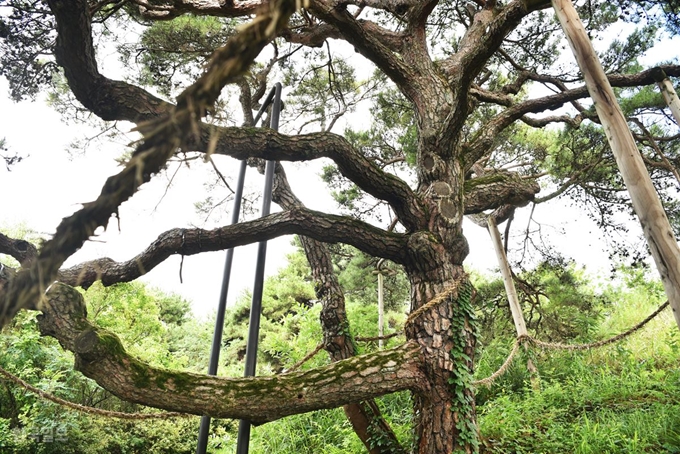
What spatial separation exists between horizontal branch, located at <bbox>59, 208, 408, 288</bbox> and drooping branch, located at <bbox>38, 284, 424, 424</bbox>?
26.7 inches

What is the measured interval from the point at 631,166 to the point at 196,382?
2.28 metres

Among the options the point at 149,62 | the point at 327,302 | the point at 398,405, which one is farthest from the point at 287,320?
the point at 149,62

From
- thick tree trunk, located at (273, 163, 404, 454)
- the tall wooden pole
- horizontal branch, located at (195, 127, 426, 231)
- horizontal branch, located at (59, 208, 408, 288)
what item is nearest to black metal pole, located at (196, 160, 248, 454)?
horizontal branch, located at (59, 208, 408, 288)

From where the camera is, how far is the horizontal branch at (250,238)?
2547mm

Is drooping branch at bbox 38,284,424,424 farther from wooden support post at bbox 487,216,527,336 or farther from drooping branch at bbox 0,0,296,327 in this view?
wooden support post at bbox 487,216,527,336

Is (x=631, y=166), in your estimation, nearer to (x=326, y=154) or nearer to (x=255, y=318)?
(x=326, y=154)

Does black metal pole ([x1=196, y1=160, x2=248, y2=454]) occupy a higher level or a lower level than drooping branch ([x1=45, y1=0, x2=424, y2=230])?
lower

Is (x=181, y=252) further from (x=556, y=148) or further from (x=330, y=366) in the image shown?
(x=556, y=148)

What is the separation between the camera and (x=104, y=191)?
15.5 inches

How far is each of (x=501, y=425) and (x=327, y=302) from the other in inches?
72.5

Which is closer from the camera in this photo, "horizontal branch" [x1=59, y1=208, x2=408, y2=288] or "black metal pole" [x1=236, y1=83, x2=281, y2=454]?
"black metal pole" [x1=236, y1=83, x2=281, y2=454]

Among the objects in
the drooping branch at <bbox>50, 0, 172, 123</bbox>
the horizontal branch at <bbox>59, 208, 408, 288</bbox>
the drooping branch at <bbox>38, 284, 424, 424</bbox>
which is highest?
the drooping branch at <bbox>50, 0, 172, 123</bbox>

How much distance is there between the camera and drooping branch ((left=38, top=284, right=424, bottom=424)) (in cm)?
178

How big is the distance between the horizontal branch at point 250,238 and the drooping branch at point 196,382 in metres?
0.68
